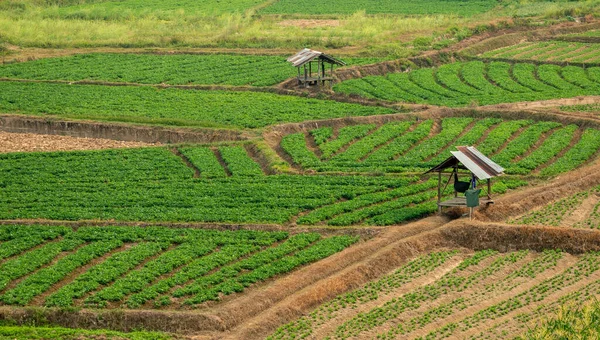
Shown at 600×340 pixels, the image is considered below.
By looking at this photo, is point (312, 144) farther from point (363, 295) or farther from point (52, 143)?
point (363, 295)

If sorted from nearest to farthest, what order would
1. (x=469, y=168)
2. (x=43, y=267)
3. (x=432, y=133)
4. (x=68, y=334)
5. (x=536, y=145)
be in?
(x=68, y=334) < (x=43, y=267) < (x=469, y=168) < (x=536, y=145) < (x=432, y=133)

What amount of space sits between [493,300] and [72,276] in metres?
14.2

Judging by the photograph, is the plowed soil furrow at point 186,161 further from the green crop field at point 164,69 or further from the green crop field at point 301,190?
the green crop field at point 164,69

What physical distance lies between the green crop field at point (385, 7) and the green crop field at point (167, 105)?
39.2 meters

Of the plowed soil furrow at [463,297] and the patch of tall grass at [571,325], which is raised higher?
the patch of tall grass at [571,325]

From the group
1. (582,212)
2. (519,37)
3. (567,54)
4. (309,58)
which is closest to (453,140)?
(582,212)

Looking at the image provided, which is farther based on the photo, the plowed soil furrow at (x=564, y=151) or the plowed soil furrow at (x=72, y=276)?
the plowed soil furrow at (x=564, y=151)

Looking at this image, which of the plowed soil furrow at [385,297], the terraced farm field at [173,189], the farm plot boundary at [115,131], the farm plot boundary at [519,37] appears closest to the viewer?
the plowed soil furrow at [385,297]

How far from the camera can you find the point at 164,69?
246 ft

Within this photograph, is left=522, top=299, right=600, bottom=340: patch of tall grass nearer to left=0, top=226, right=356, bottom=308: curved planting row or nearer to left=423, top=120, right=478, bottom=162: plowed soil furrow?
left=0, top=226, right=356, bottom=308: curved planting row

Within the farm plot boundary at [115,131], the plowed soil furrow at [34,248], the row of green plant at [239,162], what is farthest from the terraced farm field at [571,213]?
the farm plot boundary at [115,131]

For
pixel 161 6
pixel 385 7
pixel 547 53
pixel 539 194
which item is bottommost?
pixel 539 194

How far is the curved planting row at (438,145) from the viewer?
159ft

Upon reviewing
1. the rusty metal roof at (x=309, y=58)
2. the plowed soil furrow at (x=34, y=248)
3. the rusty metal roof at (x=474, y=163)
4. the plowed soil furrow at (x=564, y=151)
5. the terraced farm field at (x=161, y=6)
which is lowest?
the plowed soil furrow at (x=34, y=248)
